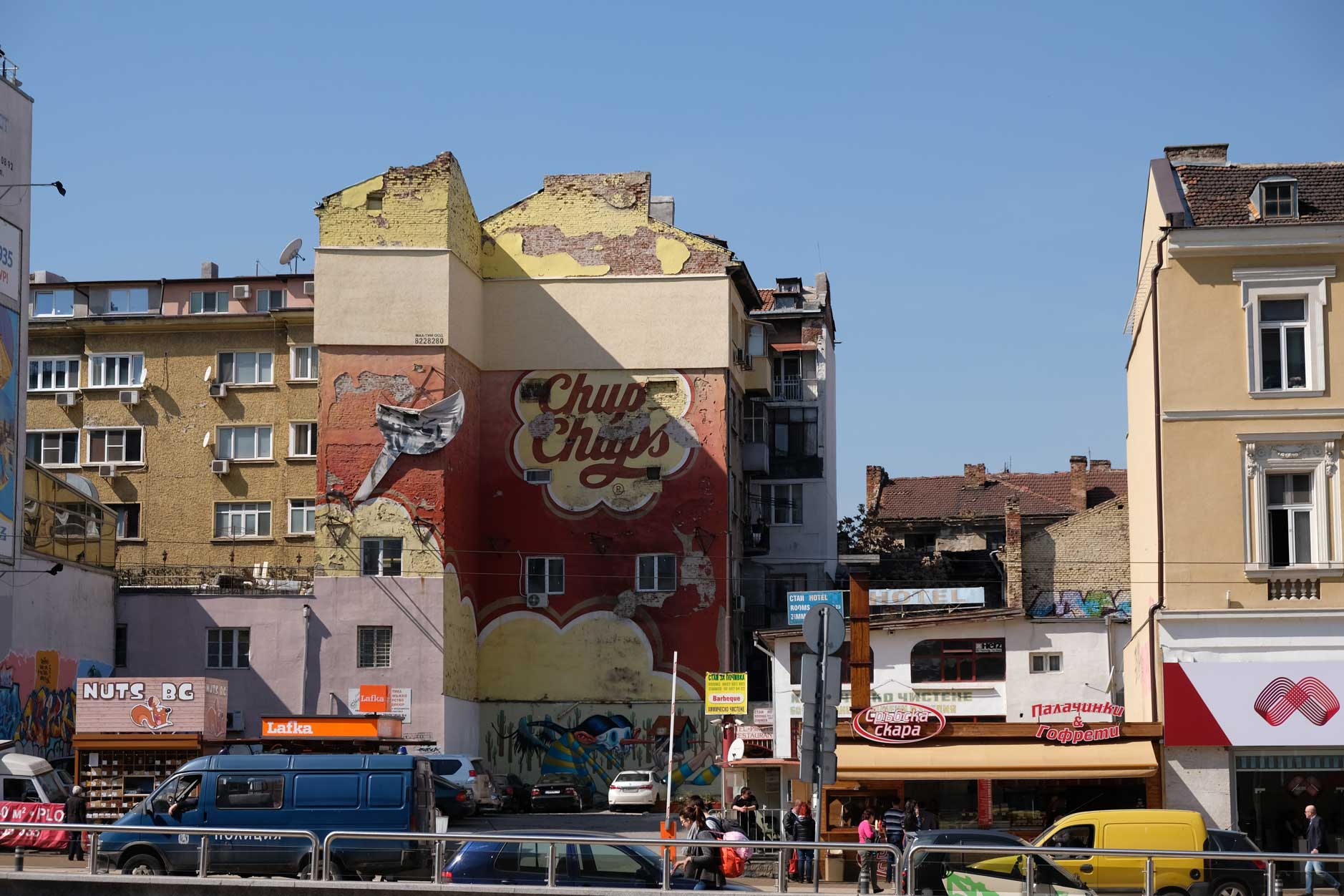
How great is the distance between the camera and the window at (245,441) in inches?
2478

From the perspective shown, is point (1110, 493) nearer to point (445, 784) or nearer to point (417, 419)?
point (417, 419)

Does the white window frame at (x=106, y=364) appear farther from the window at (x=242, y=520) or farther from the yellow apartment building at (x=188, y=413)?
the window at (x=242, y=520)

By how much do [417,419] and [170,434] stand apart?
489 inches

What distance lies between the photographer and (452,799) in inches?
1768

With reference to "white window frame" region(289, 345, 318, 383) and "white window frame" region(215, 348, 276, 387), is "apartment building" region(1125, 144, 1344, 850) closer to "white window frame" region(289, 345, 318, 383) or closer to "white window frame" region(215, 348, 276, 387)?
"white window frame" region(289, 345, 318, 383)

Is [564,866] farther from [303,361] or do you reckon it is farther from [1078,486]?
[1078,486]

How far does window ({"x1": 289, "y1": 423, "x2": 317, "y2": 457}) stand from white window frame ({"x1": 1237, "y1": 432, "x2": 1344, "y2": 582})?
3869 cm

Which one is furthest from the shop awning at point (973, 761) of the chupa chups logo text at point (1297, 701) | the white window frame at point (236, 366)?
the white window frame at point (236, 366)

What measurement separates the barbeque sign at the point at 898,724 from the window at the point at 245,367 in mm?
34487

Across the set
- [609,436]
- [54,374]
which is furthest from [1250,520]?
[54,374]

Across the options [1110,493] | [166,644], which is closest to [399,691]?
[166,644]

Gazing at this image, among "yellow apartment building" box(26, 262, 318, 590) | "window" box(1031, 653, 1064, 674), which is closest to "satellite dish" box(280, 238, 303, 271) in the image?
"yellow apartment building" box(26, 262, 318, 590)

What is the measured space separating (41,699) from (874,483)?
45244mm

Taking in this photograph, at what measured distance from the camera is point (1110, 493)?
81.4 meters
